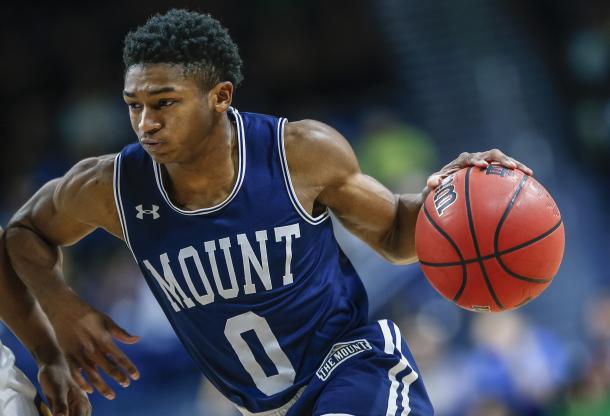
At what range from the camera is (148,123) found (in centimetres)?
408

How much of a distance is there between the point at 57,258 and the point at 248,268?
0.96 meters

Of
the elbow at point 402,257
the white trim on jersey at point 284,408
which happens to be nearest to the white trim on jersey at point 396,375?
the elbow at point 402,257

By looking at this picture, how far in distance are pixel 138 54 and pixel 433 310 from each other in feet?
18.4

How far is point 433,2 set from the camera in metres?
12.4

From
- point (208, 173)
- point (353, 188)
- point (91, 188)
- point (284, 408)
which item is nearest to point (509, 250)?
point (353, 188)

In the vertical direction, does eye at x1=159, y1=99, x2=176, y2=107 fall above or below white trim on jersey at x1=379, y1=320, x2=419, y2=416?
above

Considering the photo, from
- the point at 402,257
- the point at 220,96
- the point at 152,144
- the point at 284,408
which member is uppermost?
the point at 220,96

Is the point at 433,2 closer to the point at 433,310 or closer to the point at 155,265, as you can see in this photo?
the point at 433,310

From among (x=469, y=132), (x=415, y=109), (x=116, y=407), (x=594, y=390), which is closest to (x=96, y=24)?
Answer: (x=415, y=109)

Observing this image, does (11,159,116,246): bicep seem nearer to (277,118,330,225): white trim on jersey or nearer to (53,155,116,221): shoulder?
(53,155,116,221): shoulder

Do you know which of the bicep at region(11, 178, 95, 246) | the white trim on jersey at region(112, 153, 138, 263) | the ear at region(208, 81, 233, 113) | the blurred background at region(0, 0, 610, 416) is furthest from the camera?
the blurred background at region(0, 0, 610, 416)

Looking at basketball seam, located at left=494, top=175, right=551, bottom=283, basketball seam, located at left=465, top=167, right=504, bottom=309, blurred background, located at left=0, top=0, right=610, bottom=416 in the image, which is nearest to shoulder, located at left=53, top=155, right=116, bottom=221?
basketball seam, located at left=465, top=167, right=504, bottom=309

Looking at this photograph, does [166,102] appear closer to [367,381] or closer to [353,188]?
[353,188]

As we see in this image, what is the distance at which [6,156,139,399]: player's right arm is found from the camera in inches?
175
